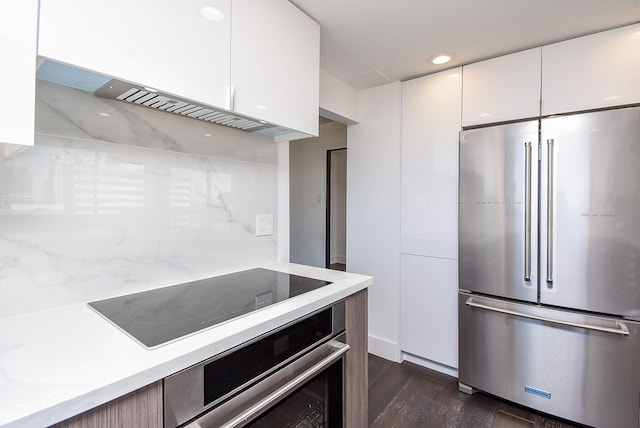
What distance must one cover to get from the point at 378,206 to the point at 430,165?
532 mm

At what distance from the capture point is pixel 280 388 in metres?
0.96

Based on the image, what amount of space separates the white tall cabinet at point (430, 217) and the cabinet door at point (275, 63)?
3.71 ft

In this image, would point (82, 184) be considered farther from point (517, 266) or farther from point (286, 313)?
point (517, 266)

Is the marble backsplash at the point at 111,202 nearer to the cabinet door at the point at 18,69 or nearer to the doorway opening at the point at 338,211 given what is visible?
the cabinet door at the point at 18,69

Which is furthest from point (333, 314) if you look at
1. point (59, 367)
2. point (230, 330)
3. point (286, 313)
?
point (59, 367)

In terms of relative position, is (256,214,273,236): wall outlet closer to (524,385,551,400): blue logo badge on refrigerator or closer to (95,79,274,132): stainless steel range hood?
(95,79,274,132): stainless steel range hood

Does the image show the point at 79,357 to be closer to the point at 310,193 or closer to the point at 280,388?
the point at 280,388

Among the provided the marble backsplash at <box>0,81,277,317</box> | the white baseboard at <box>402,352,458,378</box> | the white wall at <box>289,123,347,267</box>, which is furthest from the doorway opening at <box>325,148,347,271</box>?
the marble backsplash at <box>0,81,277,317</box>

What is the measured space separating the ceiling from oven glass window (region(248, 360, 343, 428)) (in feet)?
5.54

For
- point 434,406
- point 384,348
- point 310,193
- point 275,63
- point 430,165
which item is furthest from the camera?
point 310,193

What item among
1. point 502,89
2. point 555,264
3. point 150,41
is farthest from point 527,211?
point 150,41

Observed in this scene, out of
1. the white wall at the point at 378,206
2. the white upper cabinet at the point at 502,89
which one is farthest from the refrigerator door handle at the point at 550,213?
the white wall at the point at 378,206

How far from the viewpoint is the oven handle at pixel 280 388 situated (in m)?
0.78

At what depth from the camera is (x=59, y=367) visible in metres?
0.65
